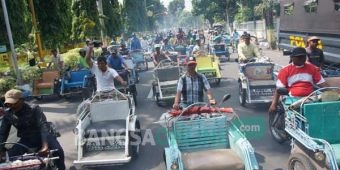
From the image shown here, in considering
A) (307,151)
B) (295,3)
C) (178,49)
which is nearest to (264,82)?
(295,3)

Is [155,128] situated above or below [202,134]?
below

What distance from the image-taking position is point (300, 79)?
6.44 m

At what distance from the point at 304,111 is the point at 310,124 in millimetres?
184

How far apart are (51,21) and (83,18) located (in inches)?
199

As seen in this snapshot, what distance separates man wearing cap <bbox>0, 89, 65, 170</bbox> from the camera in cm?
521

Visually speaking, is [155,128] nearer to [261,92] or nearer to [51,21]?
[261,92]

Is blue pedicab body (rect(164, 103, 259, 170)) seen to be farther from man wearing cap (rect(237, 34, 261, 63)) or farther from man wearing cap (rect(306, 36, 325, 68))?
man wearing cap (rect(237, 34, 261, 63))

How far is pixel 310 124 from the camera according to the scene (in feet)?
16.8

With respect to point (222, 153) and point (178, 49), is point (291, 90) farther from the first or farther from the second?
point (178, 49)

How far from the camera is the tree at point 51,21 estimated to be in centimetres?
1755

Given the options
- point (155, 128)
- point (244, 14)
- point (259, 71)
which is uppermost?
point (244, 14)

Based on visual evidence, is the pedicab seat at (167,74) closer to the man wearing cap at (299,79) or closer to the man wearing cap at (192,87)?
the man wearing cap at (192,87)

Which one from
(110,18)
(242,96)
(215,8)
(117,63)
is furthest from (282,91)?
(215,8)

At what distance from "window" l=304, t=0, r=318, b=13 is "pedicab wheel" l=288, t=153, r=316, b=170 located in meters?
6.77
